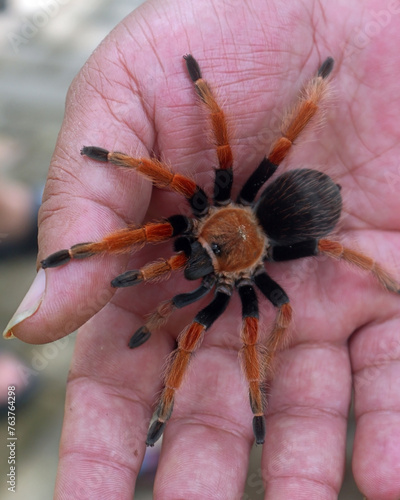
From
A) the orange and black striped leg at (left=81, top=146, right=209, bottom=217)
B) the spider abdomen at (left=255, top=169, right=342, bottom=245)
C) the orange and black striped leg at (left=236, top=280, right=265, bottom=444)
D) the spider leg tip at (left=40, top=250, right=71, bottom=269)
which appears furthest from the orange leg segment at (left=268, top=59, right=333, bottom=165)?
the spider leg tip at (left=40, top=250, right=71, bottom=269)

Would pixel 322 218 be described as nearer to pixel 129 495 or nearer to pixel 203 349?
pixel 203 349

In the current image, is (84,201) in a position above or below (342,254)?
above

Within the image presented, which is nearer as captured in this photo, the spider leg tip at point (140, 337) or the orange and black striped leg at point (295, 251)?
the spider leg tip at point (140, 337)

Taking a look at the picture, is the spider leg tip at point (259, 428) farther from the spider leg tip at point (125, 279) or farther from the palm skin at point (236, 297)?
the spider leg tip at point (125, 279)

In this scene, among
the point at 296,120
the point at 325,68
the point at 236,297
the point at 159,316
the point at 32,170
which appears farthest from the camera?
the point at 32,170

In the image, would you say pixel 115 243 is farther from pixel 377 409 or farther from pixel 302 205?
pixel 377 409

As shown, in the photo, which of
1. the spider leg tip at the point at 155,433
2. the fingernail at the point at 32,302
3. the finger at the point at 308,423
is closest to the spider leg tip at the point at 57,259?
the fingernail at the point at 32,302

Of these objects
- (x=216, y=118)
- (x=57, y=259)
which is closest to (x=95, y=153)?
(x=57, y=259)
